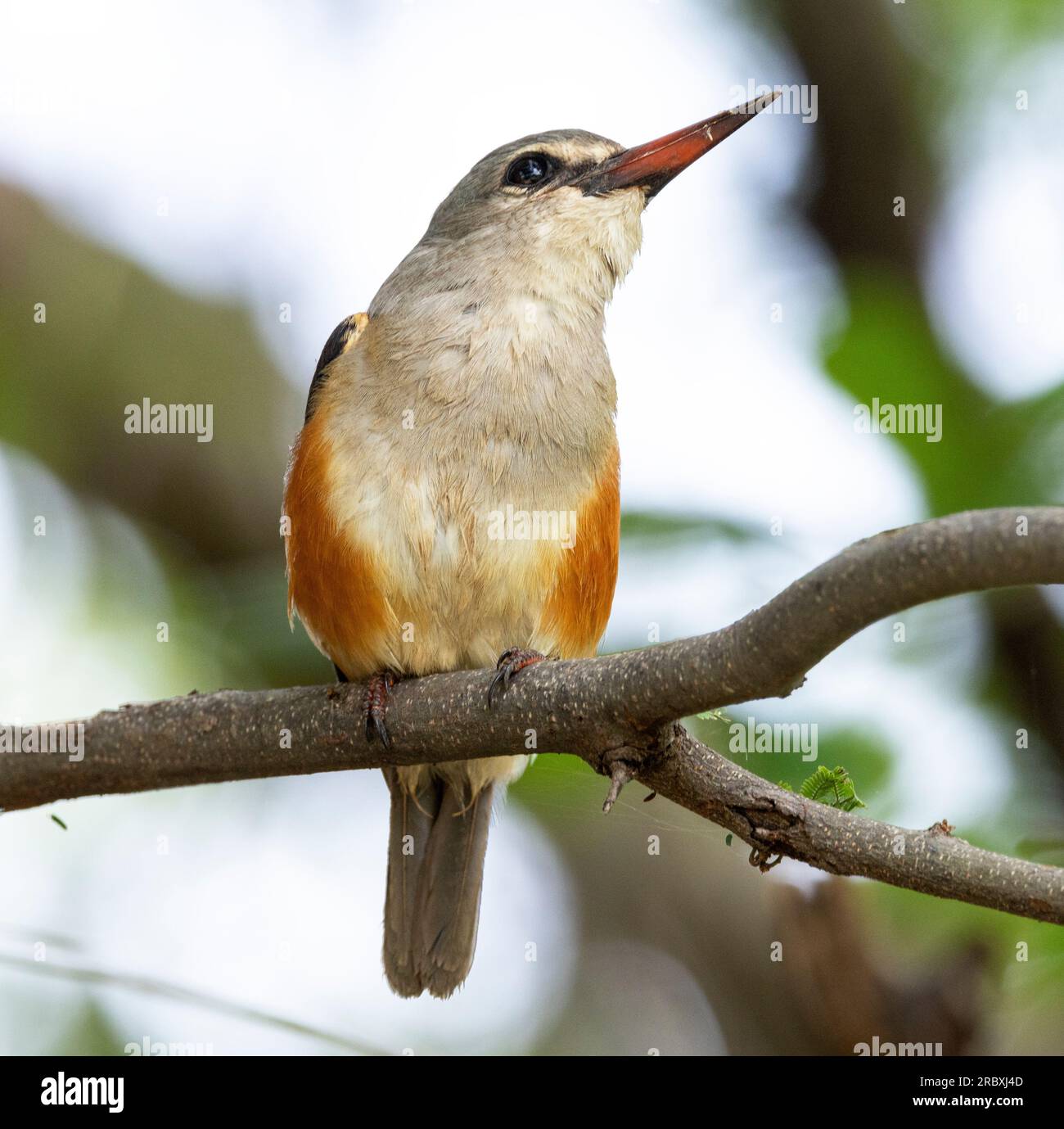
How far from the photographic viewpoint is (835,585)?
7.53ft

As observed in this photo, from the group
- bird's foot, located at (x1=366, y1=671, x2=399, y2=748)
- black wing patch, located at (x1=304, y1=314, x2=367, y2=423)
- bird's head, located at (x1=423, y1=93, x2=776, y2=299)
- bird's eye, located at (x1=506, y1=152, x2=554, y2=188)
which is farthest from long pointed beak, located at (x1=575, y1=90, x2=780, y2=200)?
bird's foot, located at (x1=366, y1=671, x2=399, y2=748)

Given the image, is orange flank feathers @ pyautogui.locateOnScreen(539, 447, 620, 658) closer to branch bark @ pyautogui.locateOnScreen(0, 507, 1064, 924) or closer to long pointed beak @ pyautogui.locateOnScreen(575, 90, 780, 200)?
branch bark @ pyautogui.locateOnScreen(0, 507, 1064, 924)

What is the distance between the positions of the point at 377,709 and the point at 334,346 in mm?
1698

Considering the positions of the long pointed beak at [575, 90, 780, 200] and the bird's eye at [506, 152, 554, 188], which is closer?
the long pointed beak at [575, 90, 780, 200]

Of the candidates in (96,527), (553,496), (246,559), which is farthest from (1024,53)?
(96,527)

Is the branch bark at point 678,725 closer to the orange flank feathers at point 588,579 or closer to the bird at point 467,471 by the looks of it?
the bird at point 467,471

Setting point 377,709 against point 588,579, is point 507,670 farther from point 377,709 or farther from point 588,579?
point 588,579

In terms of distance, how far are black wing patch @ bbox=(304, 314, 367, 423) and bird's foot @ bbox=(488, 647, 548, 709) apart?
64.0 inches

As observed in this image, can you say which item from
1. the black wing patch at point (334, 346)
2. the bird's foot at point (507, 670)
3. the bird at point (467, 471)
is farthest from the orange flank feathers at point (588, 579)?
the black wing patch at point (334, 346)

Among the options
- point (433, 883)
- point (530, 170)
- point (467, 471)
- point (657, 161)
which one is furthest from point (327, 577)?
point (657, 161)

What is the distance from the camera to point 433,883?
16.3 feet

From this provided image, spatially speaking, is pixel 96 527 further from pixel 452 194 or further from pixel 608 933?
pixel 608 933

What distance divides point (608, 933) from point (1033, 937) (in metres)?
2.46

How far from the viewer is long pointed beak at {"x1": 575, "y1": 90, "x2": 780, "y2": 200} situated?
4.74 meters
